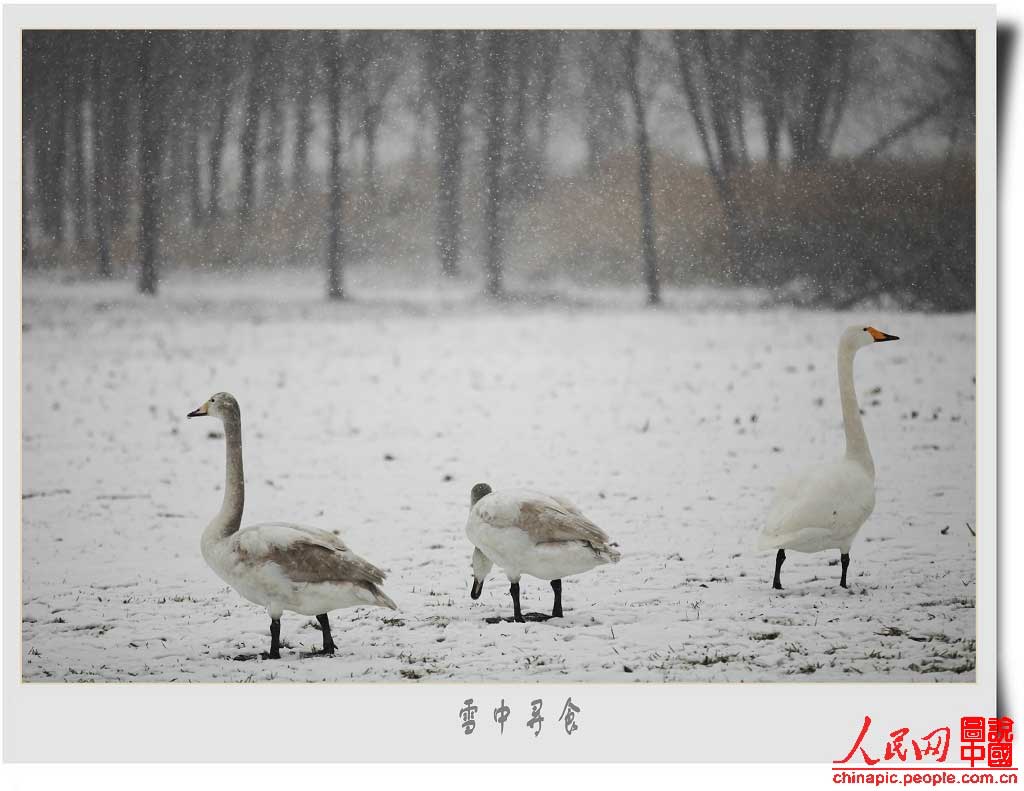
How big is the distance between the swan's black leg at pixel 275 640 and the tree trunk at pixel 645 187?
319 cm

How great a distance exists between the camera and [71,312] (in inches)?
256

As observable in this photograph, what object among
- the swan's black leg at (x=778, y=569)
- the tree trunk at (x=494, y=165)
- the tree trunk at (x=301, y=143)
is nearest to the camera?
the swan's black leg at (x=778, y=569)

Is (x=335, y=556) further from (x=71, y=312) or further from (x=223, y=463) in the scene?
(x=71, y=312)

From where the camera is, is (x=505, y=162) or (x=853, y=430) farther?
(x=505, y=162)

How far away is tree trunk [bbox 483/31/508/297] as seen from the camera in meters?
6.12

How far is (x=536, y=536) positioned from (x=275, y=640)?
1295mm

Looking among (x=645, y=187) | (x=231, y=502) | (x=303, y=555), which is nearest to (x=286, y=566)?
(x=303, y=555)

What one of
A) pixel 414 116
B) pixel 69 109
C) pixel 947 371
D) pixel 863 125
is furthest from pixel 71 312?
pixel 947 371

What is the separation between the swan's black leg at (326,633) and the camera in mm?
4773

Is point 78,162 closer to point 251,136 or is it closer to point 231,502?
point 251,136

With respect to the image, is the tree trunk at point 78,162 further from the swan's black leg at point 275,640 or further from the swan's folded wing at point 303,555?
the swan's black leg at point 275,640

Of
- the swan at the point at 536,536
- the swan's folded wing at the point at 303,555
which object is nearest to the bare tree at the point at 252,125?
A: the swan's folded wing at the point at 303,555

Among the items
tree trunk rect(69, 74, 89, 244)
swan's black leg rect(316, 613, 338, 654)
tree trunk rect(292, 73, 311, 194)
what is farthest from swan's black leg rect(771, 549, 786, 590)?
tree trunk rect(69, 74, 89, 244)

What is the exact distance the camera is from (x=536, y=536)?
4738 millimetres
